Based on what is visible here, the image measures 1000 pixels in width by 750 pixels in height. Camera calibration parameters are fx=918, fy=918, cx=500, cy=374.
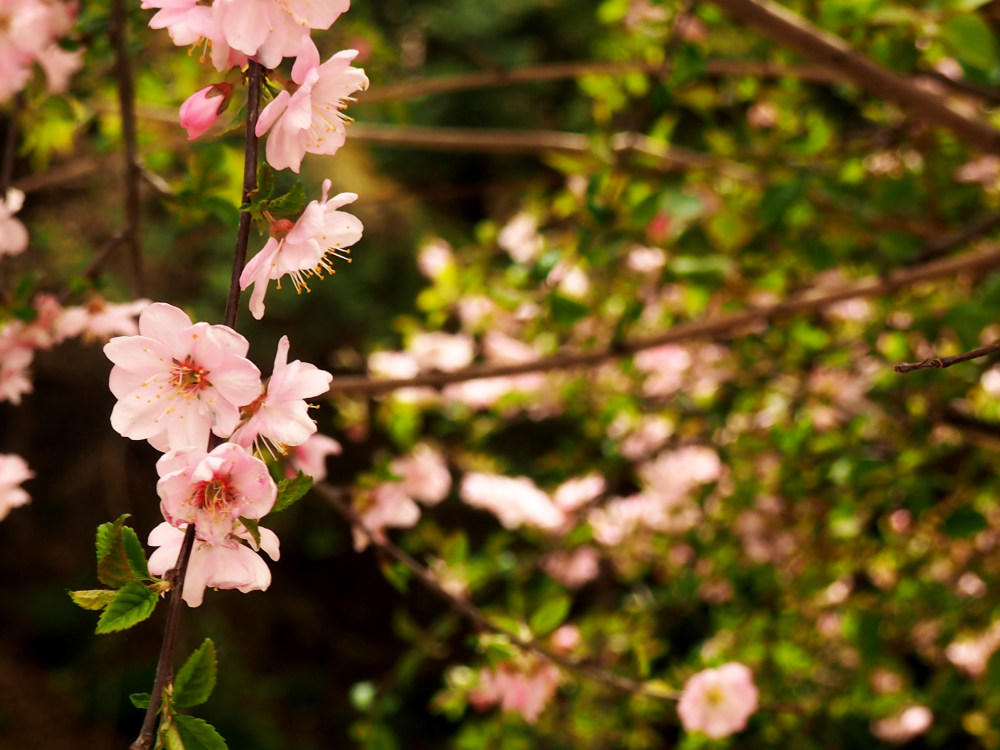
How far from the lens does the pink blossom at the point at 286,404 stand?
515 mm

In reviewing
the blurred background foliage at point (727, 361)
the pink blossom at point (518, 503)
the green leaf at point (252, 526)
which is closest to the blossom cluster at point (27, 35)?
the blurred background foliage at point (727, 361)

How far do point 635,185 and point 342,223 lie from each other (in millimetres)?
830

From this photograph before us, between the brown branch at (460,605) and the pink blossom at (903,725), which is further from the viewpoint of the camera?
the pink blossom at (903,725)

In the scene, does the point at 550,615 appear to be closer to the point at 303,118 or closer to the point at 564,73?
the point at 303,118

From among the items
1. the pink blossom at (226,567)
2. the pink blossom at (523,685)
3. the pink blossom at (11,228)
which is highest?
the pink blossom at (226,567)

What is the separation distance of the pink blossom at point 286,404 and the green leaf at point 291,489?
0.8 inches

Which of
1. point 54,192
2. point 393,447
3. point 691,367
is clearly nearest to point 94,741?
point 393,447

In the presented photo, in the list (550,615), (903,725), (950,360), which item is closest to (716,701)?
(550,615)

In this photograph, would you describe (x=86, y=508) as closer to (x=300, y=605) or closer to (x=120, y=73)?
(x=300, y=605)

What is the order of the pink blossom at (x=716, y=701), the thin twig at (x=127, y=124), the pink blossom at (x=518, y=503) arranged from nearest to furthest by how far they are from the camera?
the thin twig at (x=127, y=124), the pink blossom at (x=716, y=701), the pink blossom at (x=518, y=503)

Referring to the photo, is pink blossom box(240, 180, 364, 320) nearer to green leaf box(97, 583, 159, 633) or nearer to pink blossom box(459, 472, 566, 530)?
green leaf box(97, 583, 159, 633)

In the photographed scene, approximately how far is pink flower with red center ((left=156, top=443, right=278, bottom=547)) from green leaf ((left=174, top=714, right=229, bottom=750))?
0.10m

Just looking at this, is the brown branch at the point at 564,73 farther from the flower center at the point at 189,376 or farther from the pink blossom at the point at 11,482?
the flower center at the point at 189,376

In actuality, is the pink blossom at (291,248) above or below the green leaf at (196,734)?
above
